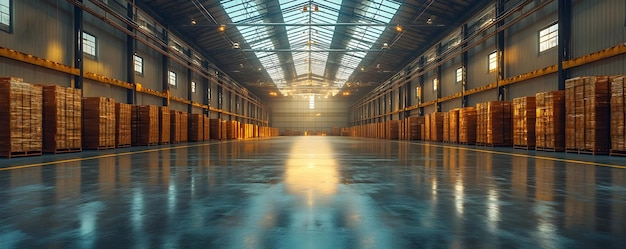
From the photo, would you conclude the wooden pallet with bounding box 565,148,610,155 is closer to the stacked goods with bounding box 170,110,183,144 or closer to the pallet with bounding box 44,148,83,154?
the pallet with bounding box 44,148,83,154

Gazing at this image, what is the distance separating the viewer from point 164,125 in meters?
16.2

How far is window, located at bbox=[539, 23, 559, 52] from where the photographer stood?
39.0ft

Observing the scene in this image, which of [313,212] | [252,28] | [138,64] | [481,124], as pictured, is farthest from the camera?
[252,28]

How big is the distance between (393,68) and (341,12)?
44.6 feet

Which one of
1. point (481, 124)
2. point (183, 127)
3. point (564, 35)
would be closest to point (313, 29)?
point (183, 127)

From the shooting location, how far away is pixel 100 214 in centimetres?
260

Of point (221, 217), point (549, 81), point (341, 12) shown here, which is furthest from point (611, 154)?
point (341, 12)

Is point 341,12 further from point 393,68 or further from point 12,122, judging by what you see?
point 12,122

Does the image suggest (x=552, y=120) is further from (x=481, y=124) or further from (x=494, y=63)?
(x=494, y=63)

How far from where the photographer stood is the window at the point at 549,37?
11898 mm

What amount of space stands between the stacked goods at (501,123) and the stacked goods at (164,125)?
15.2m

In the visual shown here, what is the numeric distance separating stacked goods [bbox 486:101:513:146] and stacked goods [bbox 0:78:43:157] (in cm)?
1560

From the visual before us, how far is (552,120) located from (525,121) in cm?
153

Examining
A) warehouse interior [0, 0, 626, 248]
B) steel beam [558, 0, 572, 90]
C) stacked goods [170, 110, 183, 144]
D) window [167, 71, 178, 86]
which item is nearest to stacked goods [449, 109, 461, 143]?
warehouse interior [0, 0, 626, 248]
